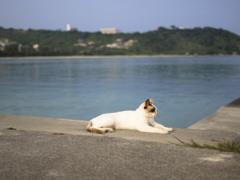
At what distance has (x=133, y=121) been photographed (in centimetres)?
691

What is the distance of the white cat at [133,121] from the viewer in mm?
6523

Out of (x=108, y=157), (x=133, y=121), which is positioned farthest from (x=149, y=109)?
(x=108, y=157)

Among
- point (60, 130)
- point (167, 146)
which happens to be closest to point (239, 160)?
point (167, 146)

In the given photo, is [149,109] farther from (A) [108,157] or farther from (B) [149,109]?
(A) [108,157]

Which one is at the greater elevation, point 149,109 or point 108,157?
point 149,109

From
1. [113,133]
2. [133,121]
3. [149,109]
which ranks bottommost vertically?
[113,133]

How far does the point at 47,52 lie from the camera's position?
14700cm

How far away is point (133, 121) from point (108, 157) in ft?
7.55

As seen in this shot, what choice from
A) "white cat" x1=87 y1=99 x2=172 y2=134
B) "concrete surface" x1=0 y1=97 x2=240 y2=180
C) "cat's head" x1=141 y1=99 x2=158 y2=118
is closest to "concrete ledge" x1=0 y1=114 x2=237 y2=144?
"concrete surface" x1=0 y1=97 x2=240 y2=180

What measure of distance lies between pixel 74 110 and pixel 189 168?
14.2m

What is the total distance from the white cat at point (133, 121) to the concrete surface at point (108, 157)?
23 cm

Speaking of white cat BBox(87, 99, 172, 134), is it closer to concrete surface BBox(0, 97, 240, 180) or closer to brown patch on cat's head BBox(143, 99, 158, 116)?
brown patch on cat's head BBox(143, 99, 158, 116)

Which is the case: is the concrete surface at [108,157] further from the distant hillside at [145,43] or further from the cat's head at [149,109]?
the distant hillside at [145,43]

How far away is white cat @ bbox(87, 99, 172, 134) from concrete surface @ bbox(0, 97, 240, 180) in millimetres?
227
